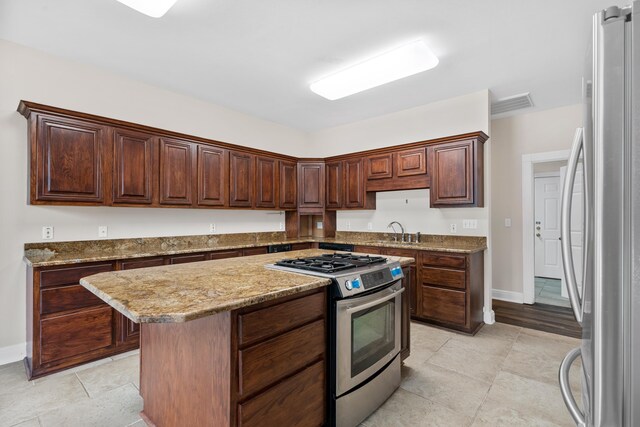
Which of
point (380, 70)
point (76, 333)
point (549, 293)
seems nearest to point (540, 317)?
point (549, 293)

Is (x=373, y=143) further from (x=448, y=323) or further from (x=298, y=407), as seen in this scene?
(x=298, y=407)

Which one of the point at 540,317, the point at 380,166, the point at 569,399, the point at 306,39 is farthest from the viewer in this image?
the point at 380,166

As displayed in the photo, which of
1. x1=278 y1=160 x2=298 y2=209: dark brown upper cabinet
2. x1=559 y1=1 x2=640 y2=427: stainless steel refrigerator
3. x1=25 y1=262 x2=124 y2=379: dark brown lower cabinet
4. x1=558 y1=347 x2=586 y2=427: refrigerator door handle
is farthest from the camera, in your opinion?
x1=278 y1=160 x2=298 y2=209: dark brown upper cabinet

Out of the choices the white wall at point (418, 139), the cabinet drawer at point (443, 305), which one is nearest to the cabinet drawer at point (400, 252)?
the cabinet drawer at point (443, 305)

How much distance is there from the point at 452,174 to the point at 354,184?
148 centimetres

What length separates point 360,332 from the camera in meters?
1.89

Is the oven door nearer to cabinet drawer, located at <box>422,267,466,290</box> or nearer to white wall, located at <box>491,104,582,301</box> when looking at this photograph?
cabinet drawer, located at <box>422,267,466,290</box>

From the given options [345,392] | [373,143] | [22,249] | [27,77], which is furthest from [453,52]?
[22,249]

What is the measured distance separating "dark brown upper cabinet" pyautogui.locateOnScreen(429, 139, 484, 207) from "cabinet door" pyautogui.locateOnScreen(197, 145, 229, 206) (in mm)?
2723

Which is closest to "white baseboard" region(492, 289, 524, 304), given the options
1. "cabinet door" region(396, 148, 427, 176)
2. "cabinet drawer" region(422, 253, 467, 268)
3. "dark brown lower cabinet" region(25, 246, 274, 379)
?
"cabinet drawer" region(422, 253, 467, 268)

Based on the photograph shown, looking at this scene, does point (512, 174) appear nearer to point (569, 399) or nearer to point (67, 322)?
point (569, 399)

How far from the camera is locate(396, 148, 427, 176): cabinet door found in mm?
4023

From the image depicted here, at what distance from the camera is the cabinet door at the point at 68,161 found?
2666mm

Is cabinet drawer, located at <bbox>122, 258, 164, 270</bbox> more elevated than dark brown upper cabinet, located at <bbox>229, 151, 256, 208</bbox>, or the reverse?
dark brown upper cabinet, located at <bbox>229, 151, 256, 208</bbox>
